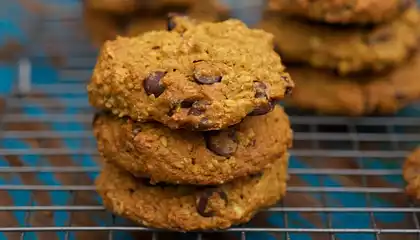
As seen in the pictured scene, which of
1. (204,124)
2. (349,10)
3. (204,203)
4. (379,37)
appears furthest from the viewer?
(379,37)

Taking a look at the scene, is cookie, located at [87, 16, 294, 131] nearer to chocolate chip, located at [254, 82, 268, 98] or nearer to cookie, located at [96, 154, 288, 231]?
chocolate chip, located at [254, 82, 268, 98]

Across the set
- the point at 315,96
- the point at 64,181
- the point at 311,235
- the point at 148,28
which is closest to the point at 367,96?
the point at 315,96

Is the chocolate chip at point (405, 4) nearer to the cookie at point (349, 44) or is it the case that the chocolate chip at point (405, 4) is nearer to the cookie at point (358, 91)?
the cookie at point (349, 44)

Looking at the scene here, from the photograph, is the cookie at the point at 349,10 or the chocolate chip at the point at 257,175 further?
the cookie at the point at 349,10

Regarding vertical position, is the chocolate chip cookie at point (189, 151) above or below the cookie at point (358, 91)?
below

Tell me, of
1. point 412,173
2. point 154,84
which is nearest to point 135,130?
point 154,84

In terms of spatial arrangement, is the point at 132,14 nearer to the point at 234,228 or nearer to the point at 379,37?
the point at 379,37

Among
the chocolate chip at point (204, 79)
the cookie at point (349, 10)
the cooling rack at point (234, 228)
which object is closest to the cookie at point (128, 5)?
the cooling rack at point (234, 228)
